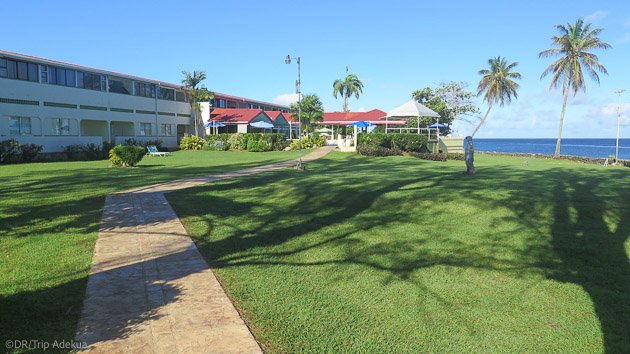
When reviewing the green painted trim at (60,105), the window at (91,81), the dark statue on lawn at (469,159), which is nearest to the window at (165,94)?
the window at (91,81)

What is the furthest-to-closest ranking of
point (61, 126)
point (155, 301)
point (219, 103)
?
point (219, 103) < point (61, 126) < point (155, 301)

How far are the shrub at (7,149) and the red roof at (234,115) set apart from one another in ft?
77.2

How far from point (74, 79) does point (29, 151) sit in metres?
7.73

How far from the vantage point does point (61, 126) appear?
100 feet

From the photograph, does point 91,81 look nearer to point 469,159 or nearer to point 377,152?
point 377,152

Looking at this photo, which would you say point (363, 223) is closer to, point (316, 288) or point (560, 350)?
point (316, 288)

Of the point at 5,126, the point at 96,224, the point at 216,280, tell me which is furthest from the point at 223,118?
the point at 216,280

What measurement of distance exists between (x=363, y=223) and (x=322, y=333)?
16.1ft

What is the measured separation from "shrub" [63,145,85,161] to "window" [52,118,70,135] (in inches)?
61.5

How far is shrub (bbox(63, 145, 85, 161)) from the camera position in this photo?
29562 mm

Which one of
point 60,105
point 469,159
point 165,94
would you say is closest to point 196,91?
point 165,94

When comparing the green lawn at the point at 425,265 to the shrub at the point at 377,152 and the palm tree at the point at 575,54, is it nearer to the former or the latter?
the shrub at the point at 377,152

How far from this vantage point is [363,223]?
9.14 metres

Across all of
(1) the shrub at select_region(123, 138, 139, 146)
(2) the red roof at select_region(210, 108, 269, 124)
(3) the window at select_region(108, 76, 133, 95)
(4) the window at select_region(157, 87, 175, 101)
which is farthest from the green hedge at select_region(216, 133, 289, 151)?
(3) the window at select_region(108, 76, 133, 95)
